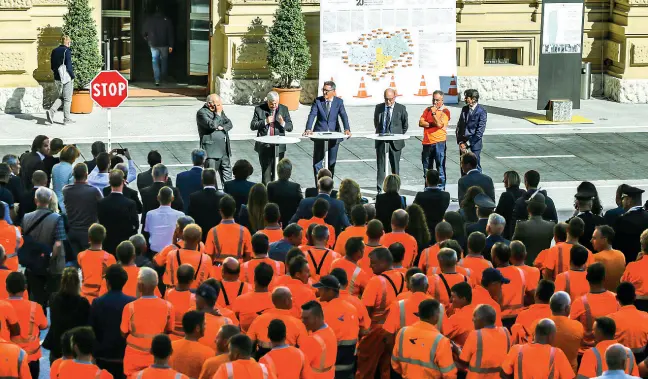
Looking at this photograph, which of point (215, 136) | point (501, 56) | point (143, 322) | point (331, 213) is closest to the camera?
point (143, 322)

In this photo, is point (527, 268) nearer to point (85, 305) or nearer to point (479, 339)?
point (479, 339)

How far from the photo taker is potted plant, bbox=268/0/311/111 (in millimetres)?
28062

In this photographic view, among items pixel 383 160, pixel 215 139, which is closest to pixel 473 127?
pixel 383 160

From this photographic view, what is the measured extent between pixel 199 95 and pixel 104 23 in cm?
279

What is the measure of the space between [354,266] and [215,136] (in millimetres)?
7775

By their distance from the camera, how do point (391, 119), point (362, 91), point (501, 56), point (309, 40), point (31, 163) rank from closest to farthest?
point (31, 163)
point (391, 119)
point (362, 91)
point (309, 40)
point (501, 56)

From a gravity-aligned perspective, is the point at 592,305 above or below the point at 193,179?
below

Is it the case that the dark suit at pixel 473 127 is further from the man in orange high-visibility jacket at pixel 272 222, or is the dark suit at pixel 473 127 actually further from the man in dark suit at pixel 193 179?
the man in orange high-visibility jacket at pixel 272 222

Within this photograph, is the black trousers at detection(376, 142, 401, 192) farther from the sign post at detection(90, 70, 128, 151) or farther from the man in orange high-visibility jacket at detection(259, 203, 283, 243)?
the man in orange high-visibility jacket at detection(259, 203, 283, 243)

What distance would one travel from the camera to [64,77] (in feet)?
86.2

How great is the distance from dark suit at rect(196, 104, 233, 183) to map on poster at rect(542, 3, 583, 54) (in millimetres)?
10966

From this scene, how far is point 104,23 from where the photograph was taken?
3025cm

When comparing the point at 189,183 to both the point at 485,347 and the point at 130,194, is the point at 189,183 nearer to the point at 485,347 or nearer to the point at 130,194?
the point at 130,194

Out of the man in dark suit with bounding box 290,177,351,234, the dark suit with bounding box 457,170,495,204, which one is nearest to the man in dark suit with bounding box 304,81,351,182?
the dark suit with bounding box 457,170,495,204
